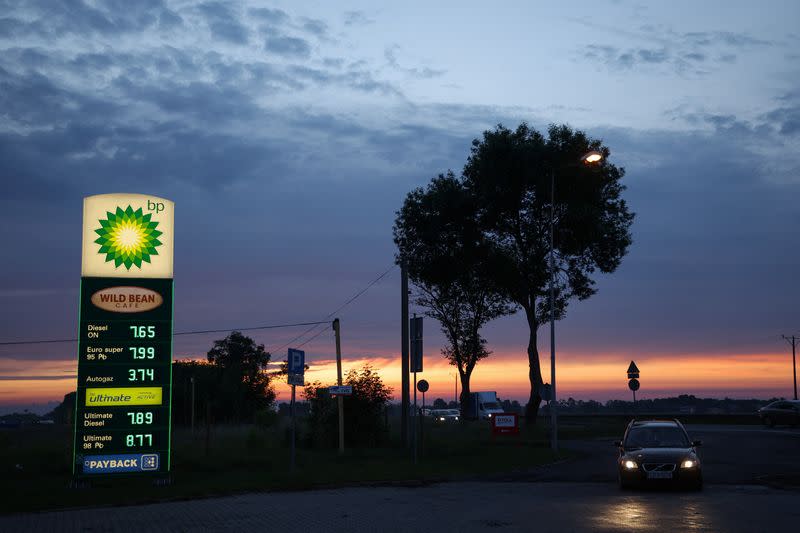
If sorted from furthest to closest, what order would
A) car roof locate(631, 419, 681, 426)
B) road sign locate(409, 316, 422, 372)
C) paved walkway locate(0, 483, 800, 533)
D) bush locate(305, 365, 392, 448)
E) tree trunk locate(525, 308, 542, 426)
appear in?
tree trunk locate(525, 308, 542, 426) → bush locate(305, 365, 392, 448) → road sign locate(409, 316, 422, 372) → car roof locate(631, 419, 681, 426) → paved walkway locate(0, 483, 800, 533)

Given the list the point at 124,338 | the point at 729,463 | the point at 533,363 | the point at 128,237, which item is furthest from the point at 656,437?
the point at 533,363

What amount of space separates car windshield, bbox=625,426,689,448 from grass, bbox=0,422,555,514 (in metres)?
5.36

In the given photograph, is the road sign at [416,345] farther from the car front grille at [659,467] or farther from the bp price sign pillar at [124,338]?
the car front grille at [659,467]

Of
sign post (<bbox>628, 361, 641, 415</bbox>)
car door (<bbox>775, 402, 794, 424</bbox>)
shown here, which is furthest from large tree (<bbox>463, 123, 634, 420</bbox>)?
car door (<bbox>775, 402, 794, 424</bbox>)

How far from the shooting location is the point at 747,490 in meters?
18.5

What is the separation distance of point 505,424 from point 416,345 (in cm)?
1687

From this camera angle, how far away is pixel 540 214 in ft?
150

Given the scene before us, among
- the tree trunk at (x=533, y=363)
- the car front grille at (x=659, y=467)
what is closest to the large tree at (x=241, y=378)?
the tree trunk at (x=533, y=363)

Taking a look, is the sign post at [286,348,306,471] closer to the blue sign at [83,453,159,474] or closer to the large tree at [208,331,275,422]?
the blue sign at [83,453,159,474]

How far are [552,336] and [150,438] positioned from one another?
53.2 feet

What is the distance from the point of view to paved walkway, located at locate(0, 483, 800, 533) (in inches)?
513

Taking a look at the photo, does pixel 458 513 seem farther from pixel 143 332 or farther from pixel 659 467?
pixel 143 332

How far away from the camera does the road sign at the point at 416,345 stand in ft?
86.5

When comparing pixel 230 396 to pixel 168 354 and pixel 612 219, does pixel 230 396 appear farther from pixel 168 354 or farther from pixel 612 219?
pixel 168 354
